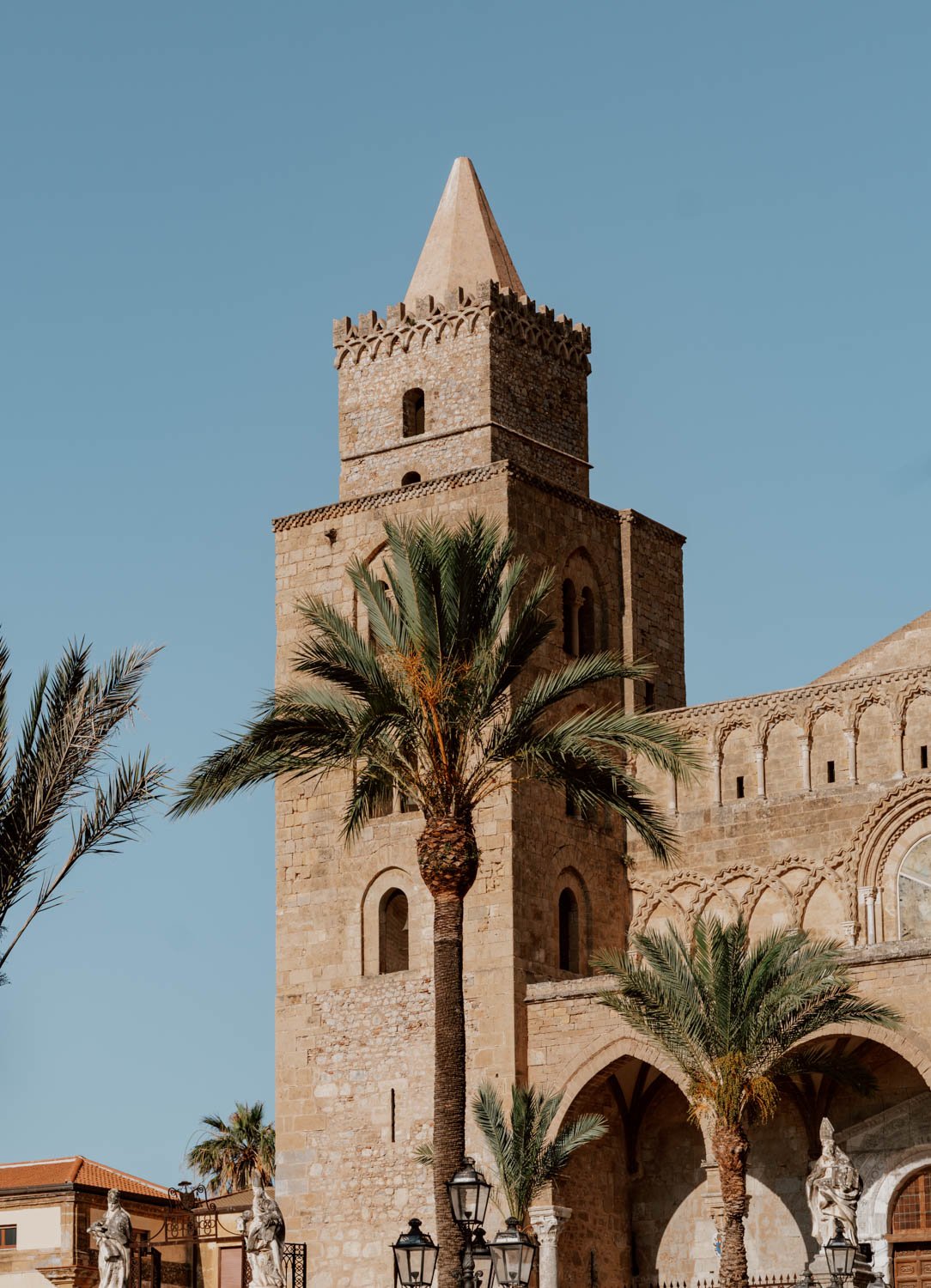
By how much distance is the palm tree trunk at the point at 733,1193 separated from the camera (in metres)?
27.5

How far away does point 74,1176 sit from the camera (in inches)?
1644

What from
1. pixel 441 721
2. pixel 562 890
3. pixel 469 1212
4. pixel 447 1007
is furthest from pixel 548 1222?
pixel 469 1212

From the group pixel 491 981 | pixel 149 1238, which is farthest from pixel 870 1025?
pixel 149 1238

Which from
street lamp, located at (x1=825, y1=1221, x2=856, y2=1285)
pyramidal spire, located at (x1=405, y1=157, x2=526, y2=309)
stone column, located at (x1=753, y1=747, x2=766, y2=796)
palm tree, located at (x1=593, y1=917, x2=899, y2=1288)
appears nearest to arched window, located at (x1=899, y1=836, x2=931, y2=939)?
stone column, located at (x1=753, y1=747, x2=766, y2=796)

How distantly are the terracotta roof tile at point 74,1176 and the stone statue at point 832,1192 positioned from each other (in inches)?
603

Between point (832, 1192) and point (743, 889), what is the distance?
620cm

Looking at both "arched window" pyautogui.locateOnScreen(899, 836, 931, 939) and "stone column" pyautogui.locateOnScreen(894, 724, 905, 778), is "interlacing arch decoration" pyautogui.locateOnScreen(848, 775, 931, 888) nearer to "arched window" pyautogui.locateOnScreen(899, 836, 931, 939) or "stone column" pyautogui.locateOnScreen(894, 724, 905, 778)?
"stone column" pyautogui.locateOnScreen(894, 724, 905, 778)

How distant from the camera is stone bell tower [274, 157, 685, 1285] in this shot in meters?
33.3

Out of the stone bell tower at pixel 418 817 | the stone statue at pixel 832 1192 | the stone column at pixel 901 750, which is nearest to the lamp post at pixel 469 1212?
the stone statue at pixel 832 1192

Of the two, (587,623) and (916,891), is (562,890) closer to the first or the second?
(587,623)

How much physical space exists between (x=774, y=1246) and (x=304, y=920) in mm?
7855

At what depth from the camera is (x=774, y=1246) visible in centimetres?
3284

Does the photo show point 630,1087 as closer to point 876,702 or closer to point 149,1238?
point 876,702

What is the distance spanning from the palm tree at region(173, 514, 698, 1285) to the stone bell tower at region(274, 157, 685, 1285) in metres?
9.21
